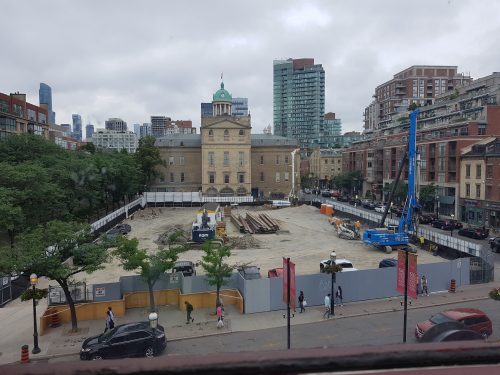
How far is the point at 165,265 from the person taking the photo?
19.4 m

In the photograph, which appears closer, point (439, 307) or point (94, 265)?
point (94, 265)

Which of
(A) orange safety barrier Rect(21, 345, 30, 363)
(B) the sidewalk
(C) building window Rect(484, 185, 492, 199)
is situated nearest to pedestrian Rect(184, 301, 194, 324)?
(B) the sidewalk

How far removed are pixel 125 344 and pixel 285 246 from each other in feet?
75.6

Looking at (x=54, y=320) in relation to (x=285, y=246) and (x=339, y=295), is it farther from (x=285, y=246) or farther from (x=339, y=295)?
(x=285, y=246)

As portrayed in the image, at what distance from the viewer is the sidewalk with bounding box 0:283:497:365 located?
16.8 meters

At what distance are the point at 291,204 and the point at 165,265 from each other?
52737 mm

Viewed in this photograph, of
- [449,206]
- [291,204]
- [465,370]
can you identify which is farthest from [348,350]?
[291,204]

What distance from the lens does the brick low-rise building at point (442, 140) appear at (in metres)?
52.0

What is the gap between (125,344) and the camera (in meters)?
15.1

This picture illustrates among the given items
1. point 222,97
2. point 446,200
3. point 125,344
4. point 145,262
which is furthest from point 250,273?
point 222,97

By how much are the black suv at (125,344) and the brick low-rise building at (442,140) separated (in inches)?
1791

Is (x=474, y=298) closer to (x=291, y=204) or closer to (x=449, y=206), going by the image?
(x=449, y=206)

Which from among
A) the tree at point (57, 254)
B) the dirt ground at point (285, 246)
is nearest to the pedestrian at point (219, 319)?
the tree at point (57, 254)

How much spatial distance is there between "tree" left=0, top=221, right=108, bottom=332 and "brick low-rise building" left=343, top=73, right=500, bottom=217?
149ft
